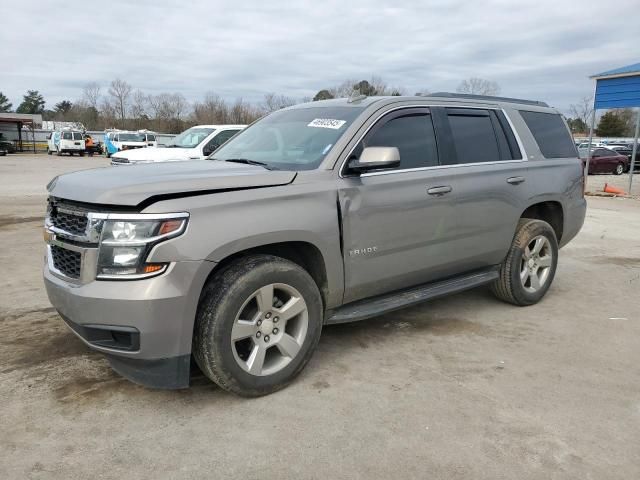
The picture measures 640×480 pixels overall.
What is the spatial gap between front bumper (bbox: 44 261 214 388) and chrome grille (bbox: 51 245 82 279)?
85 millimetres

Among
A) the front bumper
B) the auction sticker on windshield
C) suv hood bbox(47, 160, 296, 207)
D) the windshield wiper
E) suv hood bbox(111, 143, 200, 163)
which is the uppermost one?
the auction sticker on windshield

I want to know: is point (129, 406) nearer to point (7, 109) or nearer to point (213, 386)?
point (213, 386)

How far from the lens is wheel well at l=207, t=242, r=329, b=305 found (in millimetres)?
3399

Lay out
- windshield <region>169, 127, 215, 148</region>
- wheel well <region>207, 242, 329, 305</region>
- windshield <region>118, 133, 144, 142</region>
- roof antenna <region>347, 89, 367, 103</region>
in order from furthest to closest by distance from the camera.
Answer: windshield <region>118, 133, 144, 142</region> → windshield <region>169, 127, 215, 148</region> → roof antenna <region>347, 89, 367, 103</region> → wheel well <region>207, 242, 329, 305</region>

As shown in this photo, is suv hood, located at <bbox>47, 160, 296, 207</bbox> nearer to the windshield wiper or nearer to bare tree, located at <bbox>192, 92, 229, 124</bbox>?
the windshield wiper

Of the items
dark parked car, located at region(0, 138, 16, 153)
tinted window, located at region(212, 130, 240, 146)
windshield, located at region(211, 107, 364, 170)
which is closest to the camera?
windshield, located at region(211, 107, 364, 170)

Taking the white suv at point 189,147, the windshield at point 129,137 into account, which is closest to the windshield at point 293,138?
the white suv at point 189,147

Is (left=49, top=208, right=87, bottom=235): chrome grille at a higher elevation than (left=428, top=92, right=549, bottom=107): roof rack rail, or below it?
below

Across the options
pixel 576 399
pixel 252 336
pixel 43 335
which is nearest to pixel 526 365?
pixel 576 399

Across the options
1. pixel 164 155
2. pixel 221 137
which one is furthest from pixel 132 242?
pixel 221 137

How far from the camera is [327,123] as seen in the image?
4008 millimetres

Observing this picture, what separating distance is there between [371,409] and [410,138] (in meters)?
2.07

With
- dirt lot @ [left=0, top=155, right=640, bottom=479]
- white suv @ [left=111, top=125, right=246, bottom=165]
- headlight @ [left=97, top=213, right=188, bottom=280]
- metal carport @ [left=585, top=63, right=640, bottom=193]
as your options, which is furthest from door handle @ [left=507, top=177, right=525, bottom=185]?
metal carport @ [left=585, top=63, right=640, bottom=193]

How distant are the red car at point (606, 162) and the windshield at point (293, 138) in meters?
25.0
